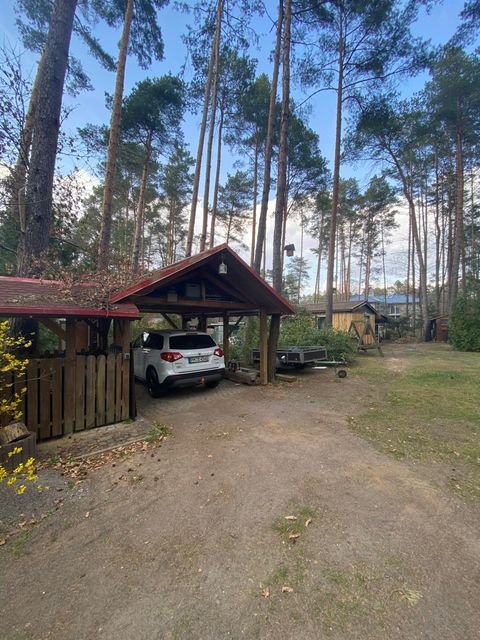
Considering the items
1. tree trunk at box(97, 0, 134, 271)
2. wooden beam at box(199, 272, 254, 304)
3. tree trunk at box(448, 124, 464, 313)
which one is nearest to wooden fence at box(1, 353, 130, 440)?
wooden beam at box(199, 272, 254, 304)

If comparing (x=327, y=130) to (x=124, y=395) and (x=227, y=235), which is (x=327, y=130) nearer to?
(x=227, y=235)

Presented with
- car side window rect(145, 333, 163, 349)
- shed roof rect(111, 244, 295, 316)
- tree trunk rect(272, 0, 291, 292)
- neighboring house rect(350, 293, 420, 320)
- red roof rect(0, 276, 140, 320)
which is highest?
tree trunk rect(272, 0, 291, 292)

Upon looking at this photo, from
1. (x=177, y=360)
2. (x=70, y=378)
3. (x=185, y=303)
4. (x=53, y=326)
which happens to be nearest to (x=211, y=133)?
(x=185, y=303)

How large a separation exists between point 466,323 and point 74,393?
21.2 metres

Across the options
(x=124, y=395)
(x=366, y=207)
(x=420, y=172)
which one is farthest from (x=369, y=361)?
(x=366, y=207)

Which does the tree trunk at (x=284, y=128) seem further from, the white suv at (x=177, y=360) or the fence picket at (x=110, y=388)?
the fence picket at (x=110, y=388)

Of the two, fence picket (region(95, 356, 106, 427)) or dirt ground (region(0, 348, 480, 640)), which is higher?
fence picket (region(95, 356, 106, 427))

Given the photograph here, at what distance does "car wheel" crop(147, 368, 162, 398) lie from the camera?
7.30 m

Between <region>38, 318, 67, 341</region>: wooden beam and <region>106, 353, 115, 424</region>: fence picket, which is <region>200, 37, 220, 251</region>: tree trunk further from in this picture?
<region>38, 318, 67, 341</region>: wooden beam

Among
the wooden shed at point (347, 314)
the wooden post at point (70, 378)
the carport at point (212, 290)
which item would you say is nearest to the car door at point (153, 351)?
the carport at point (212, 290)

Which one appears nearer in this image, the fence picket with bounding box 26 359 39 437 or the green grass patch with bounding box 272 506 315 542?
the green grass patch with bounding box 272 506 315 542

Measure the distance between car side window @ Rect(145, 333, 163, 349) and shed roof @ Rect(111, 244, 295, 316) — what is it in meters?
0.80

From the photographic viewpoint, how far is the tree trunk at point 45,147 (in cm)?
643

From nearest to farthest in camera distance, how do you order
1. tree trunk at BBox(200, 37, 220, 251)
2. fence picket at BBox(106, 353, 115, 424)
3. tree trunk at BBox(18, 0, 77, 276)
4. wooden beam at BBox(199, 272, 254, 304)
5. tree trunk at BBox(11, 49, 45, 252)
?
fence picket at BBox(106, 353, 115, 424) < tree trunk at BBox(18, 0, 77, 276) < tree trunk at BBox(11, 49, 45, 252) < wooden beam at BBox(199, 272, 254, 304) < tree trunk at BBox(200, 37, 220, 251)
